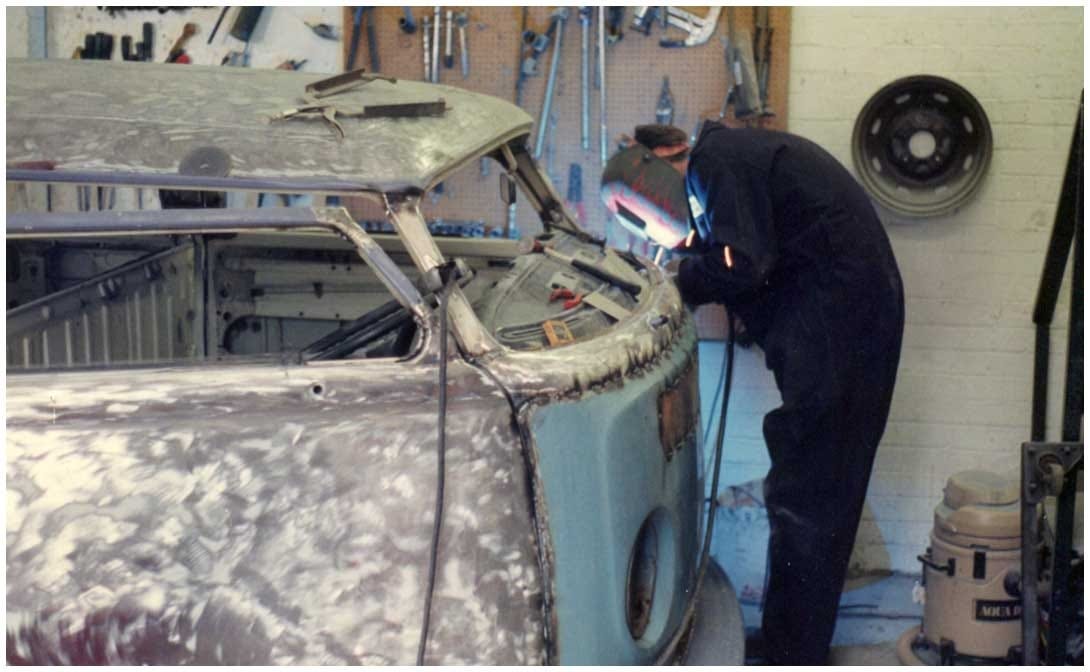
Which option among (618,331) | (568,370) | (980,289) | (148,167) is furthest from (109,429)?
(980,289)

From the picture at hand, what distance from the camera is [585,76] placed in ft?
14.2

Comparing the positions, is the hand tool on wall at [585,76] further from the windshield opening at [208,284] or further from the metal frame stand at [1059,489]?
the metal frame stand at [1059,489]

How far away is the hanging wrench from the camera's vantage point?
4.36 metres

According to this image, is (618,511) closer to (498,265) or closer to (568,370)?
(568,370)

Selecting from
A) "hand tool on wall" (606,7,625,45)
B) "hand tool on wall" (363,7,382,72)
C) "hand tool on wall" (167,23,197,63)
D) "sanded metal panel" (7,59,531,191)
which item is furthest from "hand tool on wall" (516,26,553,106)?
"sanded metal panel" (7,59,531,191)

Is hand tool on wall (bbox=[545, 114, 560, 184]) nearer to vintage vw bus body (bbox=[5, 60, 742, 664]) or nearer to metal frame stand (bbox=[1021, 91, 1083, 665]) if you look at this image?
vintage vw bus body (bbox=[5, 60, 742, 664])

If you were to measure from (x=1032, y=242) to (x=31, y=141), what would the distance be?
372 centimetres

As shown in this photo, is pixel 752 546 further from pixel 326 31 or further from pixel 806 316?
pixel 326 31

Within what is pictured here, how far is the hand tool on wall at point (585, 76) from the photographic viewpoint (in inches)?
170

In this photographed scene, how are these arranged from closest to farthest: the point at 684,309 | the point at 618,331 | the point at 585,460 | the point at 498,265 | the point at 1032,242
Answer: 1. the point at 585,460
2. the point at 618,331
3. the point at 684,309
4. the point at 498,265
5. the point at 1032,242

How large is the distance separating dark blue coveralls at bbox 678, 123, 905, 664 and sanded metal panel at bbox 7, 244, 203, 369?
1550mm

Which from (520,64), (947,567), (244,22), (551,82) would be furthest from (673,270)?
(244,22)

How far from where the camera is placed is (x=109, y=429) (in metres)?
1.76

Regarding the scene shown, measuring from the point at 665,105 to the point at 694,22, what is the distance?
344 mm
